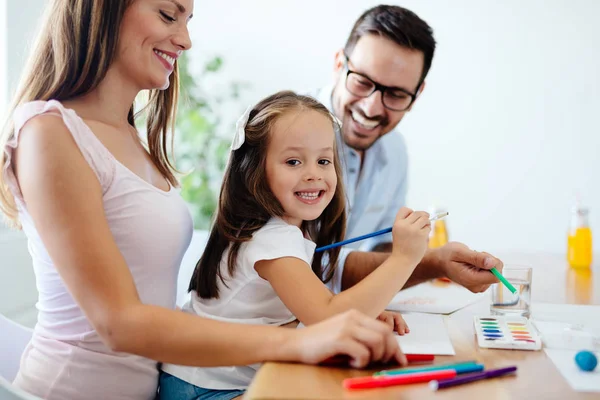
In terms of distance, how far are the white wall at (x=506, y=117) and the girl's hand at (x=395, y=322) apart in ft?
9.27

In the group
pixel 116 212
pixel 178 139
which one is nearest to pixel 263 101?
pixel 116 212

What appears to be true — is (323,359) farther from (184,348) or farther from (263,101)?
(263,101)

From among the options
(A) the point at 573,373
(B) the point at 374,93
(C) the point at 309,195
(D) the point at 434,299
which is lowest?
(D) the point at 434,299

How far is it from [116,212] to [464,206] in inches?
122

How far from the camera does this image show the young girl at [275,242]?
1.13 meters

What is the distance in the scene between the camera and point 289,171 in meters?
1.29

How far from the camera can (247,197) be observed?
1328 millimetres

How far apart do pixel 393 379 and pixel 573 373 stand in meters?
0.29

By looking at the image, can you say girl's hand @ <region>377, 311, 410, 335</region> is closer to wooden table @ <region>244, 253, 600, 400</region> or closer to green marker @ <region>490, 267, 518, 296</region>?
wooden table @ <region>244, 253, 600, 400</region>

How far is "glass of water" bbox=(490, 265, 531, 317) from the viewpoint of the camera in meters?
1.27

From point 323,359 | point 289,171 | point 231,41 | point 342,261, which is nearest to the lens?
point 323,359

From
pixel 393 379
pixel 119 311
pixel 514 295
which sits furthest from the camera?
pixel 514 295

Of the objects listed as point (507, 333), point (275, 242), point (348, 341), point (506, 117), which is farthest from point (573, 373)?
point (506, 117)

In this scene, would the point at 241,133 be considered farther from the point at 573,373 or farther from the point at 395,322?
the point at 573,373
